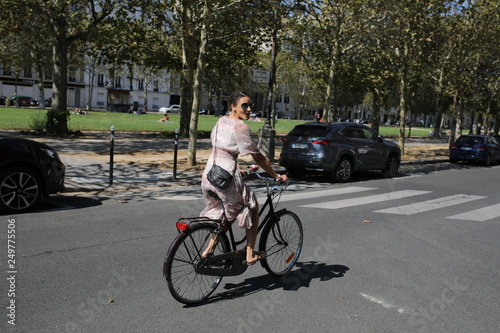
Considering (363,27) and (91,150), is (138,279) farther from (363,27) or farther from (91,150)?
(363,27)

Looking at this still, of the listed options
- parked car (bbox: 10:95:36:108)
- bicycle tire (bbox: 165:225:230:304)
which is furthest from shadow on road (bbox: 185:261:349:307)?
parked car (bbox: 10:95:36:108)

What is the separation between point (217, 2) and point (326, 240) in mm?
8854

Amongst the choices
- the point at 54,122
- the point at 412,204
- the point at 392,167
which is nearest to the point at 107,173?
the point at 412,204

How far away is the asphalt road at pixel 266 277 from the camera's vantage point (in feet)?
12.5

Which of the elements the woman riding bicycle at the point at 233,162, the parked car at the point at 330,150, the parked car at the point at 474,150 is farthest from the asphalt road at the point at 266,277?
the parked car at the point at 474,150

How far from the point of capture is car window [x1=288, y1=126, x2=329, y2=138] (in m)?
12.8

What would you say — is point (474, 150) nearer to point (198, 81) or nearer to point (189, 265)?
point (198, 81)

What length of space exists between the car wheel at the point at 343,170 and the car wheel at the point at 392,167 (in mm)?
2493

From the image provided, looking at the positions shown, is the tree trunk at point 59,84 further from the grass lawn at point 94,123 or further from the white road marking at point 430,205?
the white road marking at point 430,205

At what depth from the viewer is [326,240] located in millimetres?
6441

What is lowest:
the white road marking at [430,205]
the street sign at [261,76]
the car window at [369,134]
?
the white road marking at [430,205]

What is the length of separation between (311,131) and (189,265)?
369 inches

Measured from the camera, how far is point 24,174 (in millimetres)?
6938

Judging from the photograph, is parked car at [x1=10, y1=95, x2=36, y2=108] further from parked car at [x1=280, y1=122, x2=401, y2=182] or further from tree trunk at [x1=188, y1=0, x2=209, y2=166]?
parked car at [x1=280, y1=122, x2=401, y2=182]
